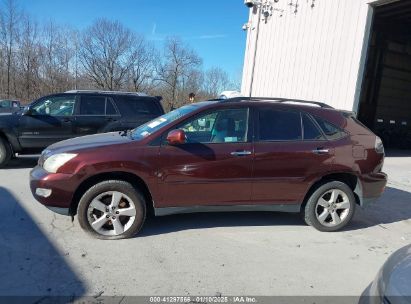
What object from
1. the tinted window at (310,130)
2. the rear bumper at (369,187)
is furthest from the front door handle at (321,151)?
the rear bumper at (369,187)

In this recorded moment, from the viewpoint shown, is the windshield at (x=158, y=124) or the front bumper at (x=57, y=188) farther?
the windshield at (x=158, y=124)

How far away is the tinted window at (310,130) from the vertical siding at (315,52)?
21.8 ft

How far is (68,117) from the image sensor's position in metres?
→ 8.59

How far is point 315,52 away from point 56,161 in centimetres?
1037

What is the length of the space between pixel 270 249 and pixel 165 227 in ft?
4.71

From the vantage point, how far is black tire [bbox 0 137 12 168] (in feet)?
26.6

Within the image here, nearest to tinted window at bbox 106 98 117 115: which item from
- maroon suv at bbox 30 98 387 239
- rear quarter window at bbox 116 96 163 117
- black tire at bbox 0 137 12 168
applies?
rear quarter window at bbox 116 96 163 117

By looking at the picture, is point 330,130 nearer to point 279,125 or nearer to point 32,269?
point 279,125

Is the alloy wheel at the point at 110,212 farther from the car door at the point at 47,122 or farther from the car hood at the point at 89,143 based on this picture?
the car door at the point at 47,122

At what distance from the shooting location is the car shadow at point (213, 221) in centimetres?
491

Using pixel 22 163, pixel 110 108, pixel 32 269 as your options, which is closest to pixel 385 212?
pixel 32 269

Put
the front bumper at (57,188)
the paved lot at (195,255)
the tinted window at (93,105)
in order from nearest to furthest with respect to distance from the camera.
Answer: the paved lot at (195,255), the front bumper at (57,188), the tinted window at (93,105)

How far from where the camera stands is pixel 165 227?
4.92m

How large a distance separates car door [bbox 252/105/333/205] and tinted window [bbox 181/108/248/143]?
21cm
